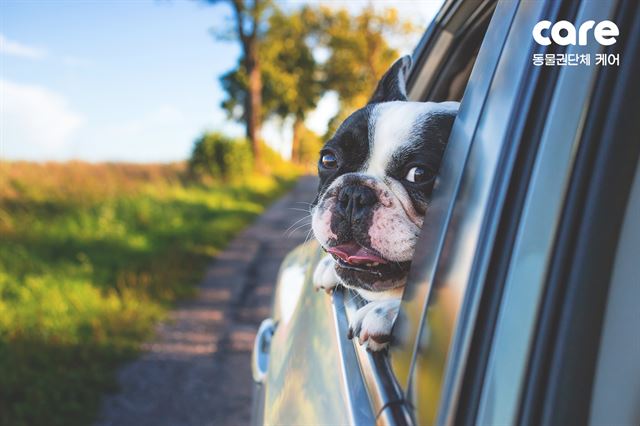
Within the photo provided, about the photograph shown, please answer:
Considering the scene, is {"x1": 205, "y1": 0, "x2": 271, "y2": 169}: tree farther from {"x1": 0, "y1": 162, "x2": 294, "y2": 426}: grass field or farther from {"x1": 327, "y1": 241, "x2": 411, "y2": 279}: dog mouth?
{"x1": 327, "y1": 241, "x2": 411, "y2": 279}: dog mouth

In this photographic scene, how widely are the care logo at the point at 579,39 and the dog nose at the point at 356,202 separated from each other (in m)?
0.63

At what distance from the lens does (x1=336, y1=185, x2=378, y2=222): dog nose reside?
4.66ft

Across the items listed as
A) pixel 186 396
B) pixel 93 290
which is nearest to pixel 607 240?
pixel 186 396

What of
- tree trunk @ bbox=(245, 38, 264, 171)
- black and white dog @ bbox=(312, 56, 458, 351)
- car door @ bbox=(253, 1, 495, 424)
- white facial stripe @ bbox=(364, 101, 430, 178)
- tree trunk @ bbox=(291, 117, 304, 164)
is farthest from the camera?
tree trunk @ bbox=(291, 117, 304, 164)

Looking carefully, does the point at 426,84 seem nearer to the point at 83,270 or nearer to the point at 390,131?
the point at 390,131

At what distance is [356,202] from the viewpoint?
1.44m

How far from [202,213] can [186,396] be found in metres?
7.17

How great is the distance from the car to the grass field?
331 cm

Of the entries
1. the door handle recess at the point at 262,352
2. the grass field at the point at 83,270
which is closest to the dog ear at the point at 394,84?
the door handle recess at the point at 262,352

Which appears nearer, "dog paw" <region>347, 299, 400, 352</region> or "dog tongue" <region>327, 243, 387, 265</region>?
"dog paw" <region>347, 299, 400, 352</region>

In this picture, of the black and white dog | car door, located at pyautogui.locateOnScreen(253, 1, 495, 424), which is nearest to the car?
car door, located at pyautogui.locateOnScreen(253, 1, 495, 424)

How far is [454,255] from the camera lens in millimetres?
899

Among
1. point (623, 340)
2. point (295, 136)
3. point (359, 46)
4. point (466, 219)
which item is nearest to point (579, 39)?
point (466, 219)

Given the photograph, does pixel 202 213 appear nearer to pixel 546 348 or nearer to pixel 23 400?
pixel 23 400
